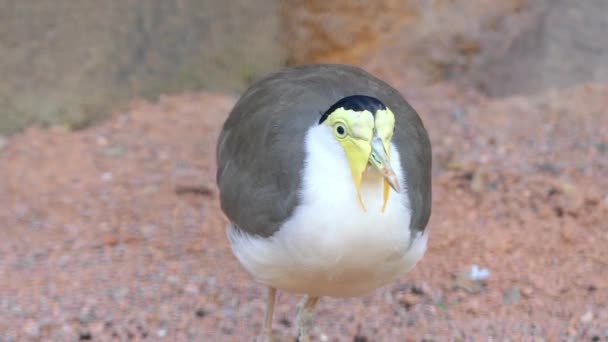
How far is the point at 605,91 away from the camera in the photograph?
19.9ft

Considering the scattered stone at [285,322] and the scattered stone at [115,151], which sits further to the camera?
the scattered stone at [115,151]

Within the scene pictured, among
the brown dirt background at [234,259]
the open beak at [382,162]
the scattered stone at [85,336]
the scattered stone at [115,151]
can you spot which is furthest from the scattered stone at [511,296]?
the scattered stone at [115,151]

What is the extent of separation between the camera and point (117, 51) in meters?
6.00

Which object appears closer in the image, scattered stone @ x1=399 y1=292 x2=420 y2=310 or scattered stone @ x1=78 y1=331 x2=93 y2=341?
scattered stone @ x1=78 y1=331 x2=93 y2=341

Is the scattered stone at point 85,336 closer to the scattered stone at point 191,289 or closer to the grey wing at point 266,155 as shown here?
the scattered stone at point 191,289

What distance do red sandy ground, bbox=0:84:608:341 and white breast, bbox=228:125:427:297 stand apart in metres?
1.00

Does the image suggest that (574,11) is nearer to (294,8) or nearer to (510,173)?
(510,173)

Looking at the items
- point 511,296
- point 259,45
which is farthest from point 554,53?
point 511,296

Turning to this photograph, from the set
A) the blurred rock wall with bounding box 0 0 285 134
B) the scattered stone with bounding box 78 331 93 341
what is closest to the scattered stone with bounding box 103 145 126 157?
the blurred rock wall with bounding box 0 0 285 134

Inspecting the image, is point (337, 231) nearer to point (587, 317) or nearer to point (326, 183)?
point (326, 183)

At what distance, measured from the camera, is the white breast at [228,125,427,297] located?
2.89m

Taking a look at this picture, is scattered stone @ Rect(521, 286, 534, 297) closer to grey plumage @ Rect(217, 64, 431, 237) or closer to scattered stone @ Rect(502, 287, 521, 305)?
scattered stone @ Rect(502, 287, 521, 305)

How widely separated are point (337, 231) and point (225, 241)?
1.98 metres

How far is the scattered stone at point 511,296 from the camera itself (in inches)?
167
